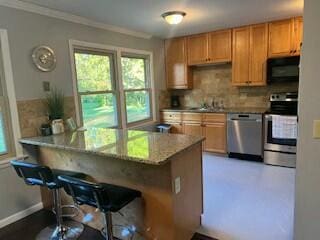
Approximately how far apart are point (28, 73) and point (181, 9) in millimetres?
2065

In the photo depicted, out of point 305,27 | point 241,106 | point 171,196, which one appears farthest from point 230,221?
point 241,106

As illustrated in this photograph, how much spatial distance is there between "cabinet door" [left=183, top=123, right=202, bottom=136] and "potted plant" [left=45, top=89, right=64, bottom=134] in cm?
258

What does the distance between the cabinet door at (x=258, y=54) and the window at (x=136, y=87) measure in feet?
6.52

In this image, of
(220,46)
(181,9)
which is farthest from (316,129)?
(220,46)

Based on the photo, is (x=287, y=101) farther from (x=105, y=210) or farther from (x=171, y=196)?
(x=105, y=210)

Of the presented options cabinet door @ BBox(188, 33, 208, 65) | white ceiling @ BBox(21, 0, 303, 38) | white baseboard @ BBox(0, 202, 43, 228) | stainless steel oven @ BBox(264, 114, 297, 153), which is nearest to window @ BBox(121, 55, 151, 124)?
white ceiling @ BBox(21, 0, 303, 38)

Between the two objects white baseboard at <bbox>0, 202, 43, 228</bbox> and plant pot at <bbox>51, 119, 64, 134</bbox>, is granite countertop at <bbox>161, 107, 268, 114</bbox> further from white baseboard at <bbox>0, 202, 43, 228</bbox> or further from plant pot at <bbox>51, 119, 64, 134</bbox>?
→ white baseboard at <bbox>0, 202, 43, 228</bbox>

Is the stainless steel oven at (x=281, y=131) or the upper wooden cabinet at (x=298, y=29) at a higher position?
the upper wooden cabinet at (x=298, y=29)

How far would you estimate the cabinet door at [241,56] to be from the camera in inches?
168

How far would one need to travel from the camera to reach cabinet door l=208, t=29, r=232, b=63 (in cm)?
443

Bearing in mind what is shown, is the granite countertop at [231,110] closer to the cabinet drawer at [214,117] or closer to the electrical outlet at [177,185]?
the cabinet drawer at [214,117]

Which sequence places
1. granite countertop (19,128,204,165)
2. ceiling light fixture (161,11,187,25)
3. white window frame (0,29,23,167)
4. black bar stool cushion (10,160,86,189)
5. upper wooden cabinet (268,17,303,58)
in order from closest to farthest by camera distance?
A: granite countertop (19,128,204,165) < black bar stool cushion (10,160,86,189) < white window frame (0,29,23,167) < ceiling light fixture (161,11,187,25) < upper wooden cabinet (268,17,303,58)

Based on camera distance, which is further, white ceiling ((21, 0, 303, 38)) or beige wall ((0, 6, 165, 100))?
white ceiling ((21, 0, 303, 38))

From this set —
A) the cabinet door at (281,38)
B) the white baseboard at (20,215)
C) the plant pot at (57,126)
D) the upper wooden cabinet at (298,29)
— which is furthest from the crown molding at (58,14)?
the upper wooden cabinet at (298,29)
